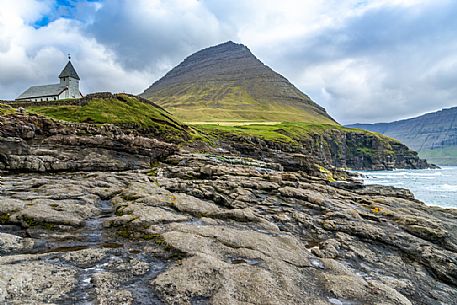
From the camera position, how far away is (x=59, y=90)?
113m

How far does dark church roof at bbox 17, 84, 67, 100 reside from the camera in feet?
364

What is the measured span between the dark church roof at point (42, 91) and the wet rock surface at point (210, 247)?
326ft

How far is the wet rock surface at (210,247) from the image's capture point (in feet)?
35.6

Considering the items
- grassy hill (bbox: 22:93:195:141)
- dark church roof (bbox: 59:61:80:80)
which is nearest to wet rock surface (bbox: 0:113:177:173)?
grassy hill (bbox: 22:93:195:141)

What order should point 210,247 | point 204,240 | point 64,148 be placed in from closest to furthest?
point 210,247, point 204,240, point 64,148

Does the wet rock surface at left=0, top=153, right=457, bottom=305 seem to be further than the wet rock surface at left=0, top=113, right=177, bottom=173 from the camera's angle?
No

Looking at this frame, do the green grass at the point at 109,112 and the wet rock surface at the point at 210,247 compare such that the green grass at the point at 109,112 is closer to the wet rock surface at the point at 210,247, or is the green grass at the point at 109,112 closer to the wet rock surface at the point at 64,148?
the wet rock surface at the point at 64,148

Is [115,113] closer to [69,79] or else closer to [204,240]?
[69,79]

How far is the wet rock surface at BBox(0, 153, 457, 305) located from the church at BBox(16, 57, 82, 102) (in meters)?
98.4

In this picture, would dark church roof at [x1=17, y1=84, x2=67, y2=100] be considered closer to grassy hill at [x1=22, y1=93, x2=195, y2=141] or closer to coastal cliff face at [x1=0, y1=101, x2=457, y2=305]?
grassy hill at [x1=22, y1=93, x2=195, y2=141]

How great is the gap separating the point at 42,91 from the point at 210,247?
124933mm

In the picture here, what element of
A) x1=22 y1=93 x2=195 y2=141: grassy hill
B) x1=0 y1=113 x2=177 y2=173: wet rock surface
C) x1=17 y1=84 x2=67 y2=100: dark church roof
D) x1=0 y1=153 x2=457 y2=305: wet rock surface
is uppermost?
x1=17 y1=84 x2=67 y2=100: dark church roof

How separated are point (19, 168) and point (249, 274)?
3217 centimetres

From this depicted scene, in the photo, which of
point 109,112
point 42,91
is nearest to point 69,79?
point 42,91
